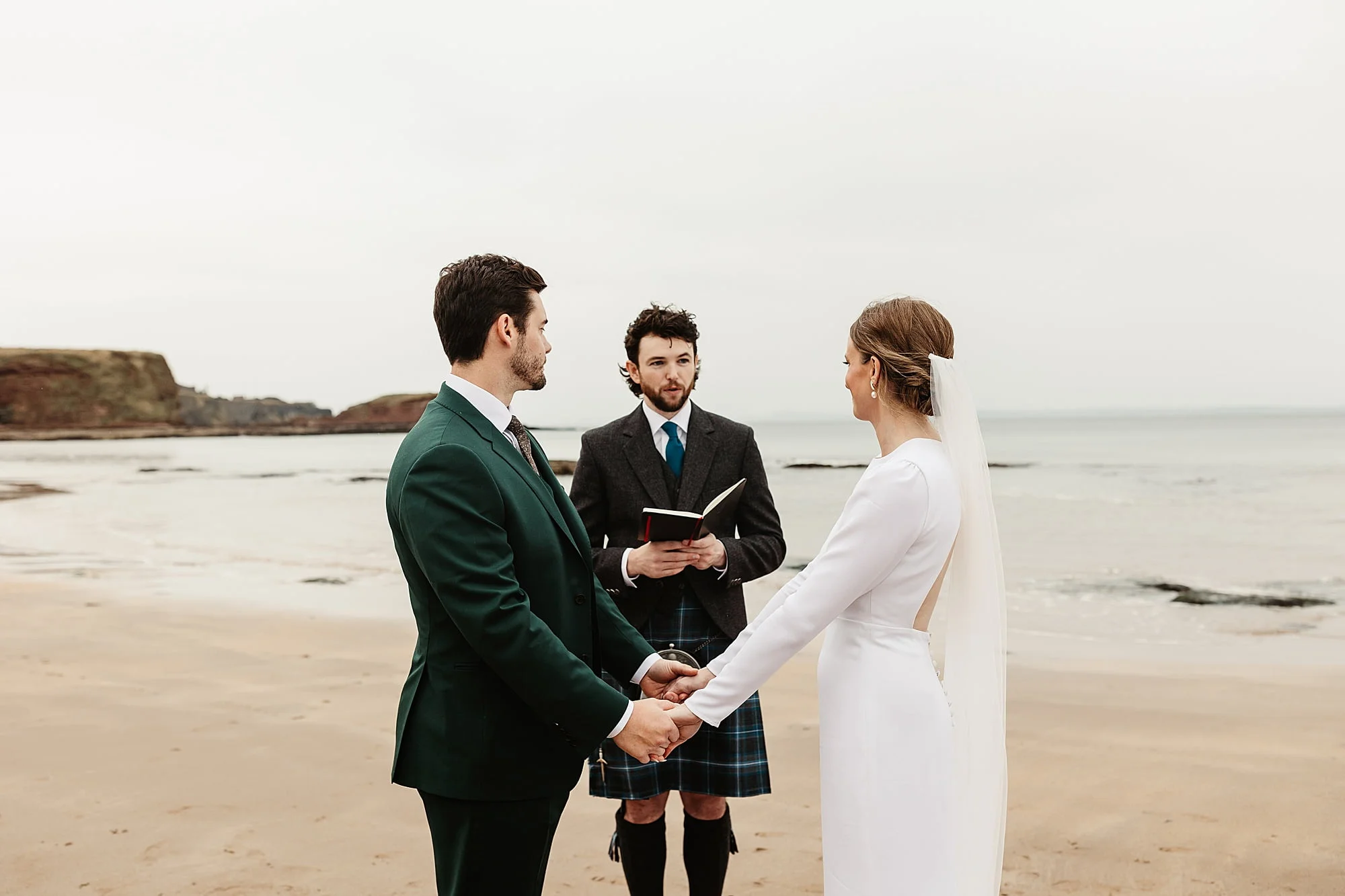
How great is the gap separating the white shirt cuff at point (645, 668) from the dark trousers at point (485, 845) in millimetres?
628

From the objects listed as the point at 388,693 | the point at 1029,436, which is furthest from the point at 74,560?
the point at 1029,436

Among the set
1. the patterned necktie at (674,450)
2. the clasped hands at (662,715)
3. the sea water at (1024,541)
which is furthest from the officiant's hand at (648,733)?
the sea water at (1024,541)

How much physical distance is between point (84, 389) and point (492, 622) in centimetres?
9142

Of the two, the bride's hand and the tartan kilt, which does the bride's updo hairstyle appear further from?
the tartan kilt

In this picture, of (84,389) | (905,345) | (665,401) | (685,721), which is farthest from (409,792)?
(84,389)

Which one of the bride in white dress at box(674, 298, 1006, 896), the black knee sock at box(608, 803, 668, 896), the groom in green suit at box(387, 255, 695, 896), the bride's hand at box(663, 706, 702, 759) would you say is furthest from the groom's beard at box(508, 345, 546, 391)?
the black knee sock at box(608, 803, 668, 896)

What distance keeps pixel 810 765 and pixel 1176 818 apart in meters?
1.88

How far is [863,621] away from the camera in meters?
2.44

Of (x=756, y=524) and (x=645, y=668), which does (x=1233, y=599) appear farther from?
(x=645, y=668)

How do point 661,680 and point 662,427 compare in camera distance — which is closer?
point 661,680

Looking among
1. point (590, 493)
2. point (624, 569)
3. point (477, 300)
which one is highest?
point (477, 300)

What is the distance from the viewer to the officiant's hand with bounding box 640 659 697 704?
114 inches

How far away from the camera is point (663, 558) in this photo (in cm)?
329

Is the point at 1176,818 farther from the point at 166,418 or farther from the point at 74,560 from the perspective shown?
the point at 166,418
